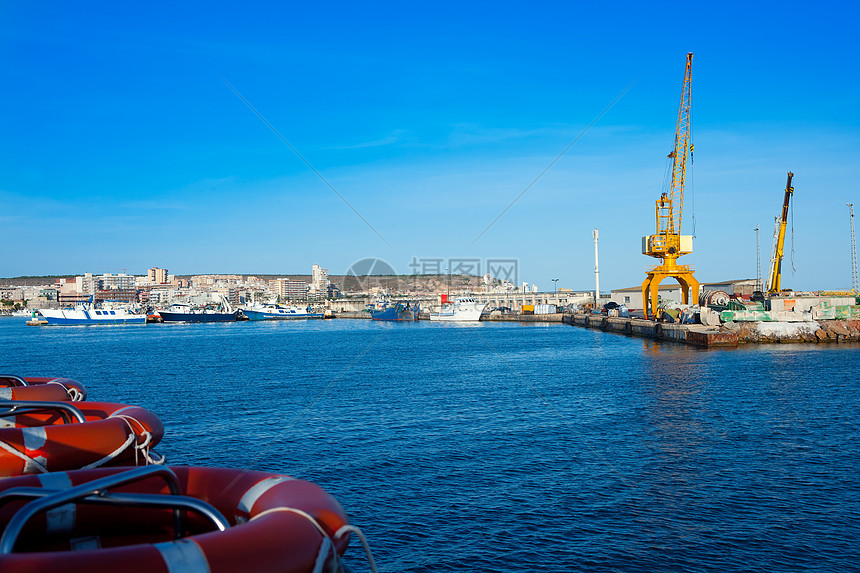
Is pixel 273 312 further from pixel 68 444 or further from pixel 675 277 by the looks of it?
pixel 68 444

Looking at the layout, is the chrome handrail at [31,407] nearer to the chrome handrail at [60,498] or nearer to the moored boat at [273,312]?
the chrome handrail at [60,498]

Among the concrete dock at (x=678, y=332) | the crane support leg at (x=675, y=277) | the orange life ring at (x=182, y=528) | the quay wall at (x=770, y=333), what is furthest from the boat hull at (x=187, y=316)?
the orange life ring at (x=182, y=528)

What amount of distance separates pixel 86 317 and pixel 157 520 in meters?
124

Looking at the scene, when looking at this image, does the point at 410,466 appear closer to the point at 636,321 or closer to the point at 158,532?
the point at 158,532

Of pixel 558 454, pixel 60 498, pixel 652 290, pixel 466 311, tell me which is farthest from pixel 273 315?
pixel 60 498

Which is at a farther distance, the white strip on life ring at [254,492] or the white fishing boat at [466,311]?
the white fishing boat at [466,311]

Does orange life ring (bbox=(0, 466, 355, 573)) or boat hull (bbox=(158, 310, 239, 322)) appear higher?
orange life ring (bbox=(0, 466, 355, 573))

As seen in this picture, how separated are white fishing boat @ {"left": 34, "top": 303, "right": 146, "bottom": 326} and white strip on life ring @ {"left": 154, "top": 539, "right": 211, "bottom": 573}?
407ft

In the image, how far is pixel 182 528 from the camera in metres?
3.89

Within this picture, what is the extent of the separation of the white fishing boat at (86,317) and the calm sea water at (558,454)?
89.7 metres

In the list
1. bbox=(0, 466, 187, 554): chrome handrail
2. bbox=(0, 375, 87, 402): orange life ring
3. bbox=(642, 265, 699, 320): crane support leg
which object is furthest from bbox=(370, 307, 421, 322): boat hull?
bbox=(0, 466, 187, 554): chrome handrail

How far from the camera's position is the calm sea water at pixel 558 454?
385 inches

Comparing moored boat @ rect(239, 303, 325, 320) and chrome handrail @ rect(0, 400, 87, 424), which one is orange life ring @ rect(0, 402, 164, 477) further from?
moored boat @ rect(239, 303, 325, 320)

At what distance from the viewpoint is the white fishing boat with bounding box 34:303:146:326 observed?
111m
